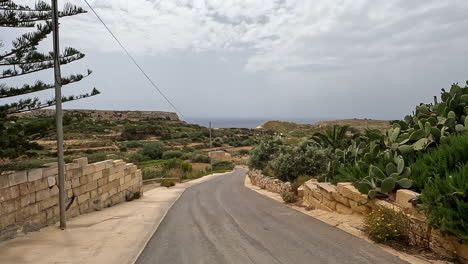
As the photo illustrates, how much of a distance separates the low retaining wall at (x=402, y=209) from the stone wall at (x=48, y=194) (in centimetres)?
813

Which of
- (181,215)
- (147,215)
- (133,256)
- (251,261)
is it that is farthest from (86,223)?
(251,261)

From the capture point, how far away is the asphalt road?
20.9 feet

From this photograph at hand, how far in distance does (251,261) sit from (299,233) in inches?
84.2

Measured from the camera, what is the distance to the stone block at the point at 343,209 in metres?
9.35

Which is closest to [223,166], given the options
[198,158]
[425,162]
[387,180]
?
[198,158]

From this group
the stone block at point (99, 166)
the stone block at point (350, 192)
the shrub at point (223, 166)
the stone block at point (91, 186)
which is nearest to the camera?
the stone block at point (350, 192)

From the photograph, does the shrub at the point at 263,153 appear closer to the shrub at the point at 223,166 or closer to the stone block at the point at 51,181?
the stone block at the point at 51,181

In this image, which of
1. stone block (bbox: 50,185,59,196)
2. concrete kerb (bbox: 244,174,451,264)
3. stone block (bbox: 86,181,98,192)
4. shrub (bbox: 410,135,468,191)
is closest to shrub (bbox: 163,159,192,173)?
stone block (bbox: 86,181,98,192)

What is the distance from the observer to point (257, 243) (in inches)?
292

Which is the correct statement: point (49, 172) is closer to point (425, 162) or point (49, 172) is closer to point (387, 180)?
point (387, 180)

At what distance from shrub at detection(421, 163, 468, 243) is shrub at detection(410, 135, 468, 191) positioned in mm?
522

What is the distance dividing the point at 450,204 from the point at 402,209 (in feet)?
4.50

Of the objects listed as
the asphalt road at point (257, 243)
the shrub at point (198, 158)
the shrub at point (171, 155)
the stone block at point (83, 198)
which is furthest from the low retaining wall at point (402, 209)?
the shrub at point (171, 155)

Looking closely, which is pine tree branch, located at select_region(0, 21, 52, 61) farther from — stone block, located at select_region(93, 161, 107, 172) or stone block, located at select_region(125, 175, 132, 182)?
stone block, located at select_region(125, 175, 132, 182)
